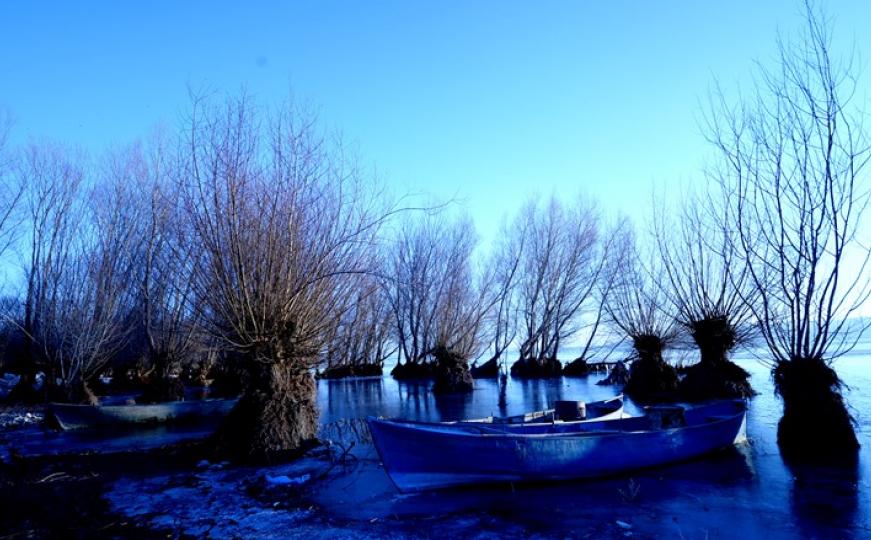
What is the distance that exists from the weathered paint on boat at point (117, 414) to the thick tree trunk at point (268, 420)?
513 cm

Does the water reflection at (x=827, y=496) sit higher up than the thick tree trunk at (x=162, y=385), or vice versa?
the thick tree trunk at (x=162, y=385)

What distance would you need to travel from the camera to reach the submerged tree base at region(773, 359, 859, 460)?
9664mm

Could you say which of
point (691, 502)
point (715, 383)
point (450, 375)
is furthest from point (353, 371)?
point (691, 502)

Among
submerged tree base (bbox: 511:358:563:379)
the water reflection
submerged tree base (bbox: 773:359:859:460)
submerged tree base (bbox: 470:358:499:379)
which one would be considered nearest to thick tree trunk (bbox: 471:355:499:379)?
submerged tree base (bbox: 470:358:499:379)

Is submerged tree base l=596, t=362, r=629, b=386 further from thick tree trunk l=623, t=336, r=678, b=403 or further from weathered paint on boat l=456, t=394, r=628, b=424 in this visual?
weathered paint on boat l=456, t=394, r=628, b=424

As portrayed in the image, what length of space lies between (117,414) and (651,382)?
1667cm

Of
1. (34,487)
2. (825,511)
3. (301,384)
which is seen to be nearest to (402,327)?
(301,384)

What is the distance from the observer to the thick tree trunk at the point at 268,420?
34.5ft

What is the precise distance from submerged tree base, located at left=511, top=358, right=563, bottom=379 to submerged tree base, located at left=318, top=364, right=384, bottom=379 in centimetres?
1140

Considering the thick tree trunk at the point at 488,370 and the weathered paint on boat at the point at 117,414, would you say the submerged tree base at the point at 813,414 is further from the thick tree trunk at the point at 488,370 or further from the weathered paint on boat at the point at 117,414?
the thick tree trunk at the point at 488,370

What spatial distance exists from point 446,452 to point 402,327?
33846 millimetres

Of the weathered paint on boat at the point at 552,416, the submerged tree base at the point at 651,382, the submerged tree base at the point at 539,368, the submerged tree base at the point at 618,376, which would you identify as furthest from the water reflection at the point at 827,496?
the submerged tree base at the point at 539,368

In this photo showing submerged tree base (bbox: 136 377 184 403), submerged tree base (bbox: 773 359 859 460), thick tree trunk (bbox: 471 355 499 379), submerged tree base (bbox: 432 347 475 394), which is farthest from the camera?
thick tree trunk (bbox: 471 355 499 379)

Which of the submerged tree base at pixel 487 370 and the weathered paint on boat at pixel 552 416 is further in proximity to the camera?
the submerged tree base at pixel 487 370
